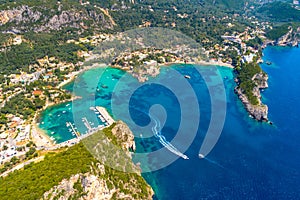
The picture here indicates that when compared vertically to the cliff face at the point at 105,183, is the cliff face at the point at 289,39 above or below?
below

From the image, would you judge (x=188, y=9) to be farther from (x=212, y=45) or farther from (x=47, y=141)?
(x=47, y=141)

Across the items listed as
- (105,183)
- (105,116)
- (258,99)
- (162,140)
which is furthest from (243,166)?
(105,116)

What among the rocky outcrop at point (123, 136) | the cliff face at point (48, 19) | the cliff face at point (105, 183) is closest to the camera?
the cliff face at point (105, 183)

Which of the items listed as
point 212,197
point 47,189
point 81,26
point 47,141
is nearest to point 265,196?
point 212,197

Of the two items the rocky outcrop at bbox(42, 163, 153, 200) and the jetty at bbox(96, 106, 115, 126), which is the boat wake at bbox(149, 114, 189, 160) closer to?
the jetty at bbox(96, 106, 115, 126)

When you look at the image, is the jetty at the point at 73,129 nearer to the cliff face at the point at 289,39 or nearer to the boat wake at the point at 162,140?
the boat wake at the point at 162,140

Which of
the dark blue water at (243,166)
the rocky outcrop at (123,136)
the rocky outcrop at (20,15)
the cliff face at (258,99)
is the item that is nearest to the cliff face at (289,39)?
the cliff face at (258,99)

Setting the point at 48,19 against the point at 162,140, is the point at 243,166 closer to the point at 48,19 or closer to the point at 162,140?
the point at 162,140
